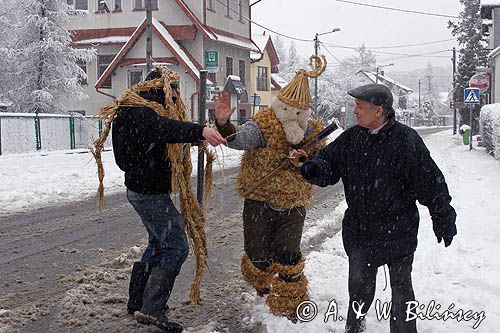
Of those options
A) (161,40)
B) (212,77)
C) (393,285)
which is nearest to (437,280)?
(393,285)

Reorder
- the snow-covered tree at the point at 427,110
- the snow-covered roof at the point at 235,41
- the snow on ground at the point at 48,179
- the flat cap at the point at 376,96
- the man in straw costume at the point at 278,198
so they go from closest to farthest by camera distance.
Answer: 1. the flat cap at the point at 376,96
2. the man in straw costume at the point at 278,198
3. the snow on ground at the point at 48,179
4. the snow-covered roof at the point at 235,41
5. the snow-covered tree at the point at 427,110

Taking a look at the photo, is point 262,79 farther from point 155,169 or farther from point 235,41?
point 155,169

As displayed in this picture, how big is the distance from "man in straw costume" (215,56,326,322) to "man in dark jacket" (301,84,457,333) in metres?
0.67

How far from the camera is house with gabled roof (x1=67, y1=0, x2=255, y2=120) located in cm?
3123

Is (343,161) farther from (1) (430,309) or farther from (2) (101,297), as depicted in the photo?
(2) (101,297)

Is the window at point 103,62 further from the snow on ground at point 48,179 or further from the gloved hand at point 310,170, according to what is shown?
the gloved hand at point 310,170

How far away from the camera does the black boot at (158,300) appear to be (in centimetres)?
415

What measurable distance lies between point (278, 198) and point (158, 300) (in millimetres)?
1202

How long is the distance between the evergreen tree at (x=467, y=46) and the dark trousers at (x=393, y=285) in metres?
42.5

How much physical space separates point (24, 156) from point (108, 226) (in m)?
12.4

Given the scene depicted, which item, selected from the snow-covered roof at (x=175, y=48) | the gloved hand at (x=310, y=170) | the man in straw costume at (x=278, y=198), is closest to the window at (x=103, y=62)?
the snow-covered roof at (x=175, y=48)

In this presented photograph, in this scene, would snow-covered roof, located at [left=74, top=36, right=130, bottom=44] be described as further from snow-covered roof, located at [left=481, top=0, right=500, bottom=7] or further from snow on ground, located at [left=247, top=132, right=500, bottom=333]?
snow on ground, located at [left=247, top=132, right=500, bottom=333]

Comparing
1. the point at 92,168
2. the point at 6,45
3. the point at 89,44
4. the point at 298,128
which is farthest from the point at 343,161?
the point at 89,44

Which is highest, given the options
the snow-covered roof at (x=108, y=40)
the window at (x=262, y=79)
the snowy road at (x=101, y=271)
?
the snow-covered roof at (x=108, y=40)
